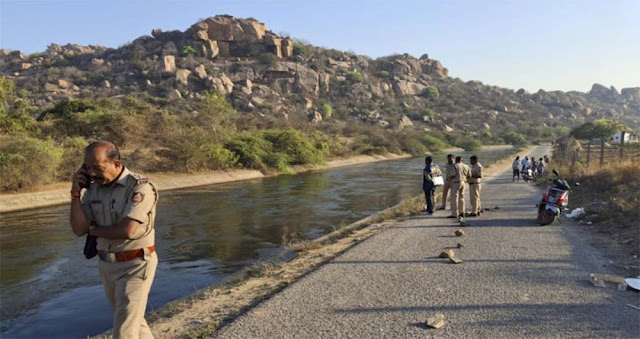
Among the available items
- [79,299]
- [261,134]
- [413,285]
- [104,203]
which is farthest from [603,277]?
[261,134]

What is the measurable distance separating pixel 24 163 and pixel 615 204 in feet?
82.8

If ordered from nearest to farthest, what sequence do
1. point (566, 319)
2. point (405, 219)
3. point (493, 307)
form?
point (566, 319), point (493, 307), point (405, 219)

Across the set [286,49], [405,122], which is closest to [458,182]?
[405,122]

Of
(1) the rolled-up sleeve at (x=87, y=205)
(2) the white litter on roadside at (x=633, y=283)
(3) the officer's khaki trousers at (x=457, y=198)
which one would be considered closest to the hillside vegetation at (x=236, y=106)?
(3) the officer's khaki trousers at (x=457, y=198)

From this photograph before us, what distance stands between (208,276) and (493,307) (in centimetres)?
613

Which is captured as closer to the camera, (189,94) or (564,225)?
(564,225)

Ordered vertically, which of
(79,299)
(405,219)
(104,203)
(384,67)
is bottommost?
(79,299)

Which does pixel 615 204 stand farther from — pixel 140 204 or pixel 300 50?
pixel 300 50

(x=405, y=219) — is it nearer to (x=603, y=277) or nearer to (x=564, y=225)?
(x=564, y=225)

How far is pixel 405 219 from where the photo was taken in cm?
1226

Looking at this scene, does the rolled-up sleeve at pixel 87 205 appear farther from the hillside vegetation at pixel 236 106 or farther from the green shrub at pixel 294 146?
the green shrub at pixel 294 146

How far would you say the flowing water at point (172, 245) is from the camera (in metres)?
7.49

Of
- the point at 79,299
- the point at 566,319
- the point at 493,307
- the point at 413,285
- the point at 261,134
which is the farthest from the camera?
the point at 261,134

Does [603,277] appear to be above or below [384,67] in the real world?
below
